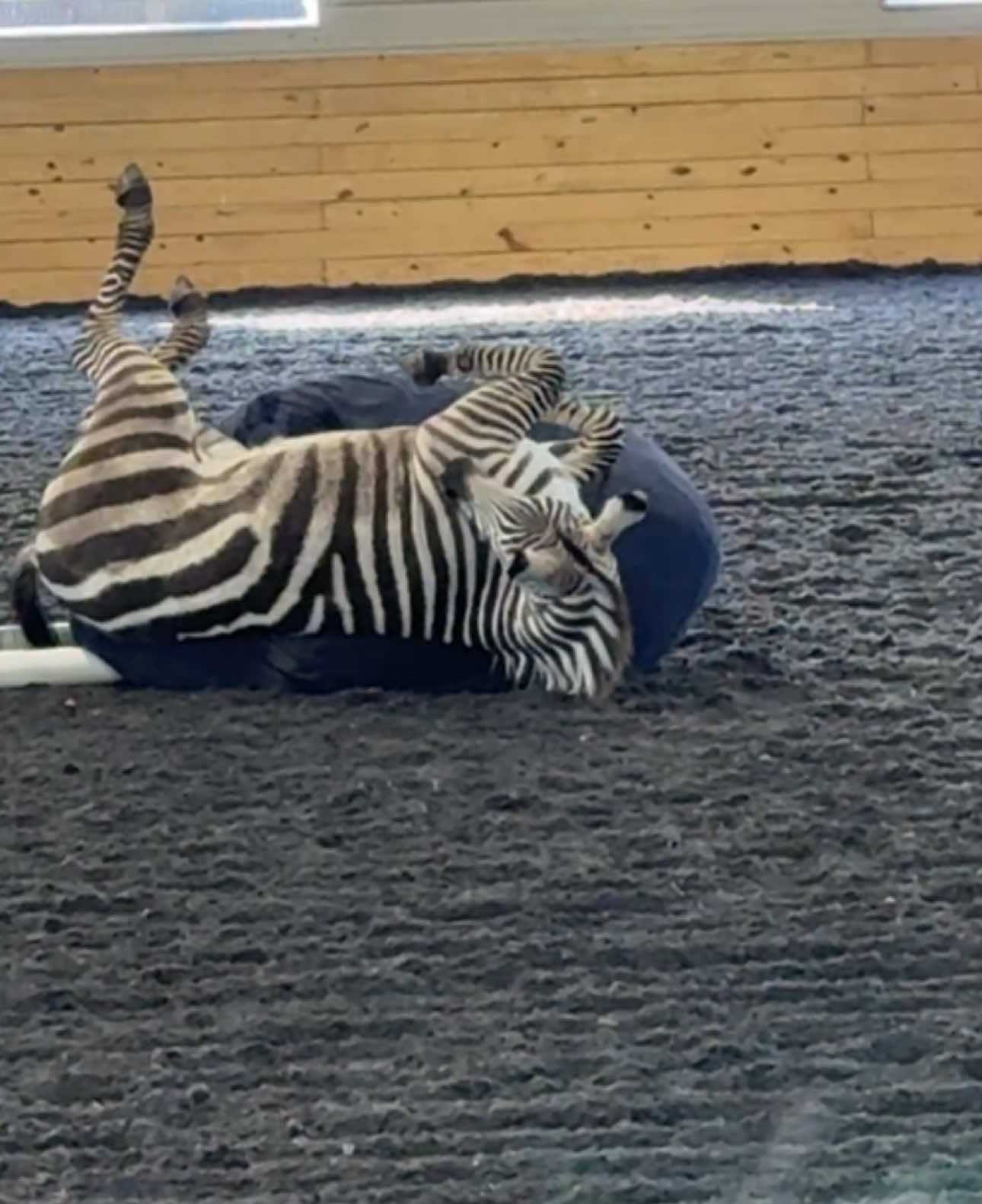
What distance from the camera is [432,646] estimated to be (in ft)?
7.72

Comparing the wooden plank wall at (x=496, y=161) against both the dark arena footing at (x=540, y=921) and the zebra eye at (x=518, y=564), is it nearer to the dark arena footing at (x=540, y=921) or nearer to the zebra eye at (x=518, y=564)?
the dark arena footing at (x=540, y=921)

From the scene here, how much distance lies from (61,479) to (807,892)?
40.6 inches

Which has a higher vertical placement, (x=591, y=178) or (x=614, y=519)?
(x=591, y=178)

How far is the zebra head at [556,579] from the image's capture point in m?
2.26

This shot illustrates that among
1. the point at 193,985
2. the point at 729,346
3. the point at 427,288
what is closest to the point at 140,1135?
the point at 193,985

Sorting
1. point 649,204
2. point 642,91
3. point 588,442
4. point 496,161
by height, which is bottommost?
point 588,442

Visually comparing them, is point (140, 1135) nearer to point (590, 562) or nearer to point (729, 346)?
point (590, 562)

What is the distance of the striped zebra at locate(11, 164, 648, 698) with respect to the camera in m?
2.29

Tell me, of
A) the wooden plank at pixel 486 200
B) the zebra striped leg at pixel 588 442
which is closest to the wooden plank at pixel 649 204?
the wooden plank at pixel 486 200

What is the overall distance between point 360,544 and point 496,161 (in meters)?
2.35

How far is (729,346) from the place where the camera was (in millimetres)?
3785

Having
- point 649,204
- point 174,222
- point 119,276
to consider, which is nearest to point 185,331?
point 119,276

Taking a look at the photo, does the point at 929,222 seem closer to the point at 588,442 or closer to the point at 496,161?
the point at 496,161

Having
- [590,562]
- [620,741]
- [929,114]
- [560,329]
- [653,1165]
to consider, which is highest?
[929,114]
